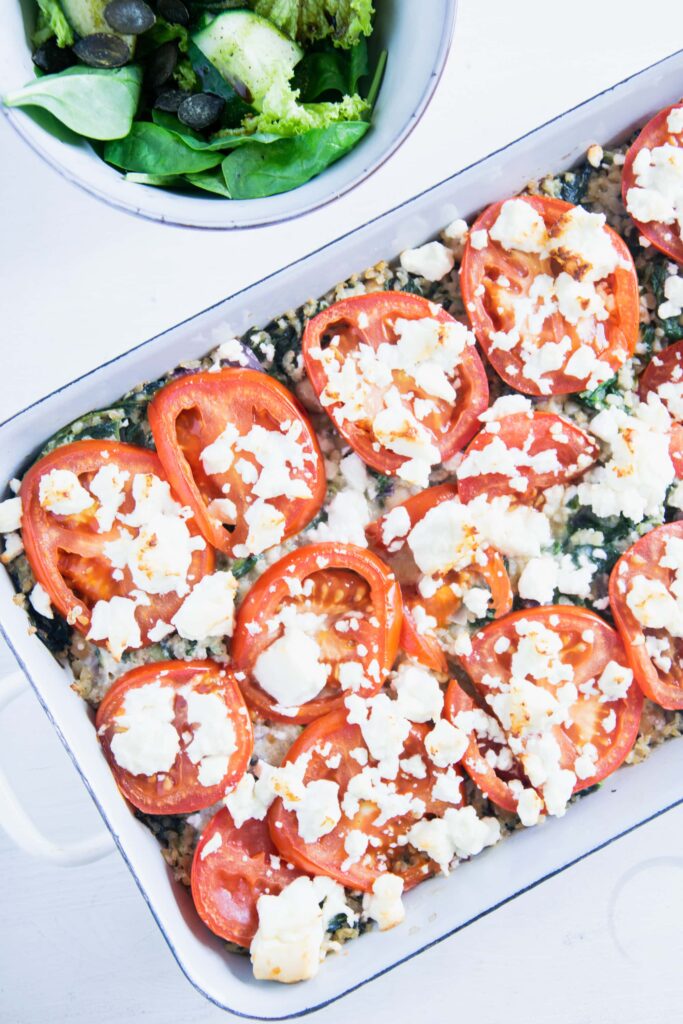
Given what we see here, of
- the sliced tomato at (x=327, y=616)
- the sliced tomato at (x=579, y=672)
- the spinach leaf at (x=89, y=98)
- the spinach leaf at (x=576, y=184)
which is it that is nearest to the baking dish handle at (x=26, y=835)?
the sliced tomato at (x=327, y=616)

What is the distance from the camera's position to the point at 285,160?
1823mm

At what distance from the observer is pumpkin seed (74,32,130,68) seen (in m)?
1.78

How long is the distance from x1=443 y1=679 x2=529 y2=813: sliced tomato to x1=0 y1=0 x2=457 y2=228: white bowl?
94 cm

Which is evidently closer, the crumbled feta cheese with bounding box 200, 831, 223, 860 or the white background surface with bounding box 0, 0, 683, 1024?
the crumbled feta cheese with bounding box 200, 831, 223, 860

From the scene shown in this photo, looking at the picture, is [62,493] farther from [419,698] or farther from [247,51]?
[247,51]

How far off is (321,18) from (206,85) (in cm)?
25

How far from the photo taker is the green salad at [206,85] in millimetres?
1782

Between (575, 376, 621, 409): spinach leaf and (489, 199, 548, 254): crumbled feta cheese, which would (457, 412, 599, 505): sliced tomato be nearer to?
(575, 376, 621, 409): spinach leaf

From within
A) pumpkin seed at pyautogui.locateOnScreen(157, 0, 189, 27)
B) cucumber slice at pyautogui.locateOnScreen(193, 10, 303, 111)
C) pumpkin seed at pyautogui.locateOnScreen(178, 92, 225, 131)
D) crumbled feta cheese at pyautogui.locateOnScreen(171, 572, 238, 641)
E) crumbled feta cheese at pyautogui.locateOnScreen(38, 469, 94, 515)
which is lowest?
crumbled feta cheese at pyautogui.locateOnScreen(171, 572, 238, 641)

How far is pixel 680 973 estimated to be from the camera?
2217 millimetres

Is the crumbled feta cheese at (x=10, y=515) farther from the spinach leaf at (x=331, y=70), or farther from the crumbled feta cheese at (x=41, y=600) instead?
the spinach leaf at (x=331, y=70)

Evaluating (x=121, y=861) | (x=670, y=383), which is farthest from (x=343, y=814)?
(x=670, y=383)

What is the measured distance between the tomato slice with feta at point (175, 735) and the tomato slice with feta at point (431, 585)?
355mm

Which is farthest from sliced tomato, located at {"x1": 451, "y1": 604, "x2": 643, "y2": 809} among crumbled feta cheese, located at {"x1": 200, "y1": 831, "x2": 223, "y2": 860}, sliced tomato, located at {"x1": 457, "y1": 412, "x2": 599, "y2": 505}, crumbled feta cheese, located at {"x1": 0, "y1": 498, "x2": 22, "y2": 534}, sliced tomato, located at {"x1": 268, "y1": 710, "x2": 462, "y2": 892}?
crumbled feta cheese, located at {"x1": 0, "y1": 498, "x2": 22, "y2": 534}
